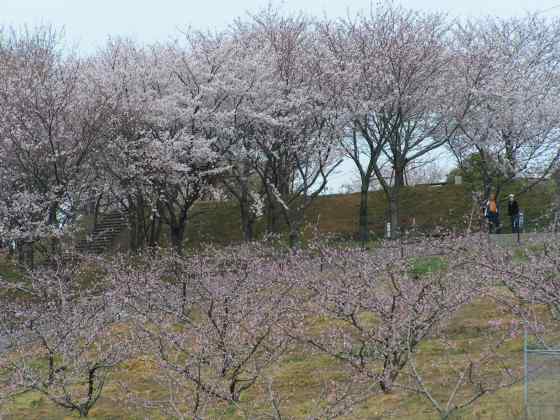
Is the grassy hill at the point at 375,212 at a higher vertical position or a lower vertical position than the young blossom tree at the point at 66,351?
higher

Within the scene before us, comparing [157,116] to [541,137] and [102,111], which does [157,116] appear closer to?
[102,111]

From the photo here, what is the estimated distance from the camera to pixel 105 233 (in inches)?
1164

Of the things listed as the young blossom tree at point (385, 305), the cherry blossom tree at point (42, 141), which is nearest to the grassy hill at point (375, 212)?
the cherry blossom tree at point (42, 141)

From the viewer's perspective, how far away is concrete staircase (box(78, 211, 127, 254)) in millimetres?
27656

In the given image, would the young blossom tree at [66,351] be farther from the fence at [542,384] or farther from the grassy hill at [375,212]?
the grassy hill at [375,212]

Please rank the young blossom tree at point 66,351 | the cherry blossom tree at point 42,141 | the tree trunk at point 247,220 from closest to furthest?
the young blossom tree at point 66,351
the cherry blossom tree at point 42,141
the tree trunk at point 247,220

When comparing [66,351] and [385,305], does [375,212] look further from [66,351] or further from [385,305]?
[66,351]

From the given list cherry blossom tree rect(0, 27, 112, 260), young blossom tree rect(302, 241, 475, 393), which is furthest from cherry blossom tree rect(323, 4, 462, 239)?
young blossom tree rect(302, 241, 475, 393)

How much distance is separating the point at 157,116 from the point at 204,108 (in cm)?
144

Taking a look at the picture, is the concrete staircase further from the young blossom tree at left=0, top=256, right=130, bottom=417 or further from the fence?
the fence

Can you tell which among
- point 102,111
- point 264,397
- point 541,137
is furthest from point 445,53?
point 264,397

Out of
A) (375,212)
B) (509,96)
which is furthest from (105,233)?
(509,96)

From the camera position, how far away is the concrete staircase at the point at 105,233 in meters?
27.7

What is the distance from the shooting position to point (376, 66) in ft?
78.2
